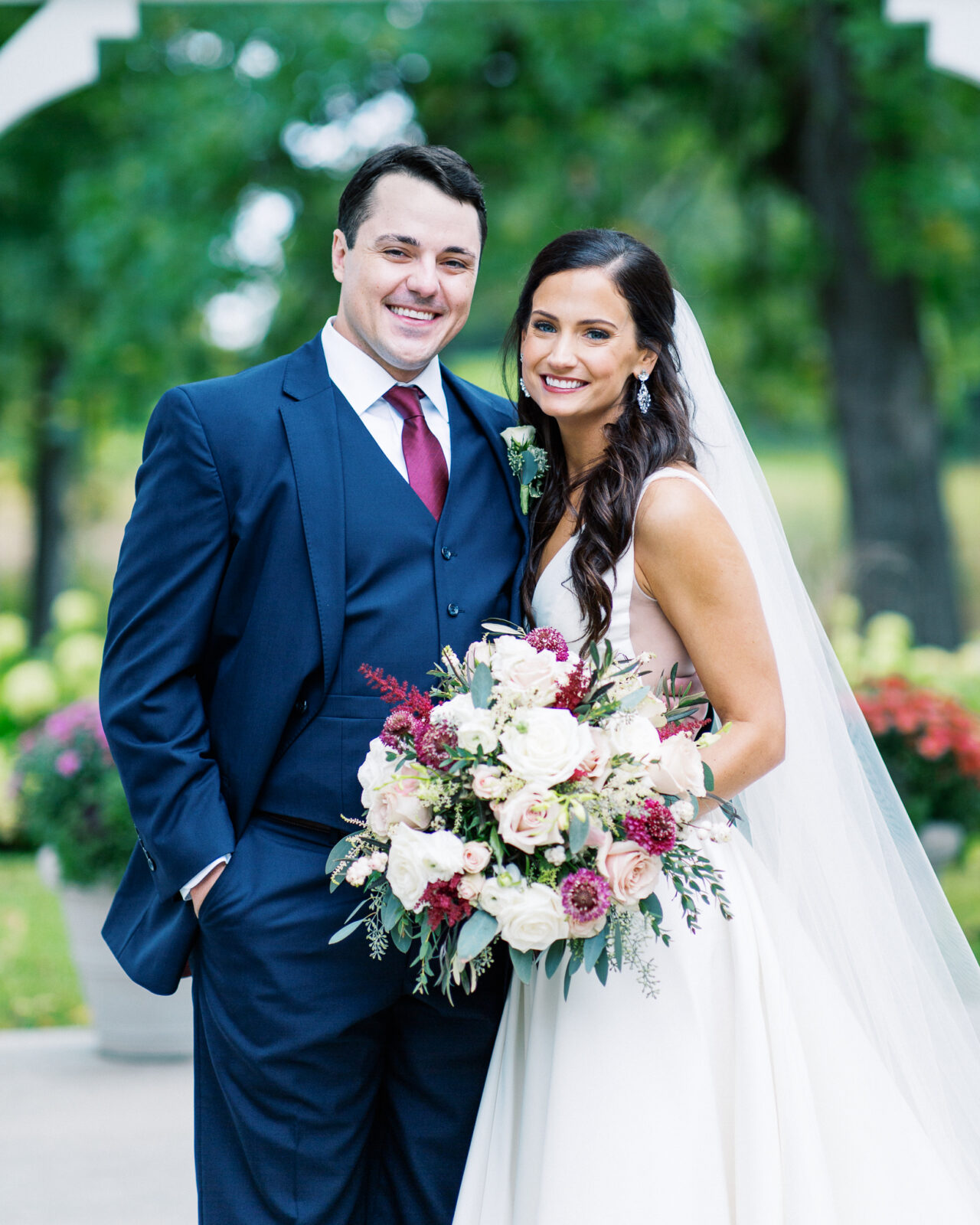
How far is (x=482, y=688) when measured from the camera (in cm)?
223

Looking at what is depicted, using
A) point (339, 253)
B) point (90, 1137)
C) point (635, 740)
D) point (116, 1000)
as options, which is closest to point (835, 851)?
point (635, 740)

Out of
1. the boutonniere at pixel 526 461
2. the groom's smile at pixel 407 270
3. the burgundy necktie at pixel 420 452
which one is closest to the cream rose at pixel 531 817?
the burgundy necktie at pixel 420 452

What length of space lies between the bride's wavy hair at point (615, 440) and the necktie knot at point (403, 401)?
340 millimetres

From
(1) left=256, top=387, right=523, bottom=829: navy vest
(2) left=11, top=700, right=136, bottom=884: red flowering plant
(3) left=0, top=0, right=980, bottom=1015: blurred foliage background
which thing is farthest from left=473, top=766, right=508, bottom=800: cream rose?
(3) left=0, top=0, right=980, bottom=1015: blurred foliage background

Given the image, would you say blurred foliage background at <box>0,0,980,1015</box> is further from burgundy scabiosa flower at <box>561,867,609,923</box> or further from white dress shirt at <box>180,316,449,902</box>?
burgundy scabiosa flower at <box>561,867,609,923</box>

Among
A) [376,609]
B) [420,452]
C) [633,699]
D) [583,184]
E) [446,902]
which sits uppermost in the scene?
[583,184]

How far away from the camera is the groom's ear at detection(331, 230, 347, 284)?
2.81 m

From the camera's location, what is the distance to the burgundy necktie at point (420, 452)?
2.72m

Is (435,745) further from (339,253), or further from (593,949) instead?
(339,253)

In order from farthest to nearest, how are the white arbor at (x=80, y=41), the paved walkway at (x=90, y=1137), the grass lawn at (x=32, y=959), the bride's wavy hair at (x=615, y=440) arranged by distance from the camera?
the grass lawn at (x=32, y=959)
the white arbor at (x=80, y=41)
the paved walkway at (x=90, y=1137)
the bride's wavy hair at (x=615, y=440)

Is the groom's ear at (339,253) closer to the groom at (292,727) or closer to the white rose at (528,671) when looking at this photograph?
the groom at (292,727)

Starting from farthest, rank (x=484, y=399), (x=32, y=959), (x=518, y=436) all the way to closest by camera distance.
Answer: (x=32, y=959), (x=484, y=399), (x=518, y=436)

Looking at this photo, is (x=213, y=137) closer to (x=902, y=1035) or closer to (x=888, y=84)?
(x=888, y=84)

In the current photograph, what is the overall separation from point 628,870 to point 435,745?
0.38 m
